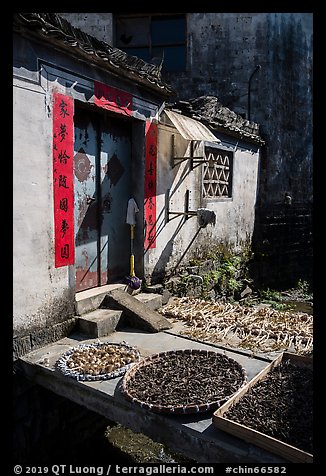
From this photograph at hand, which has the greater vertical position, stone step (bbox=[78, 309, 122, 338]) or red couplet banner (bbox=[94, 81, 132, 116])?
red couplet banner (bbox=[94, 81, 132, 116])

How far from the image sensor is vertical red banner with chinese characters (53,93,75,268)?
5.39 meters

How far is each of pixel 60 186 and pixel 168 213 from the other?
3.08 metres

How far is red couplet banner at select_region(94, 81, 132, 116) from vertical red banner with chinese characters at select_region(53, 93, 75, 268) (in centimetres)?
60

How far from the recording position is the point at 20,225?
16.1 ft

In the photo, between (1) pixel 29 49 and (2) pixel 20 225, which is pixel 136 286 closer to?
(2) pixel 20 225

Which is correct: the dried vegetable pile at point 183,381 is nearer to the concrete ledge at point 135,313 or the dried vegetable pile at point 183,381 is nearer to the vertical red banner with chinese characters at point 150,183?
the concrete ledge at point 135,313

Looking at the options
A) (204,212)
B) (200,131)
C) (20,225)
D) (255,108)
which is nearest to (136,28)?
(255,108)

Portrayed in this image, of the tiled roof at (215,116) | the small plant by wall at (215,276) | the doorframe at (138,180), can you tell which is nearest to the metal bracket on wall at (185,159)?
the tiled roof at (215,116)

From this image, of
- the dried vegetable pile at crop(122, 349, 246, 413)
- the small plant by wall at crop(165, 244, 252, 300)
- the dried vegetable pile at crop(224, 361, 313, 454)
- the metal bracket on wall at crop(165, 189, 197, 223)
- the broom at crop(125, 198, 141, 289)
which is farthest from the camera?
the small plant by wall at crop(165, 244, 252, 300)

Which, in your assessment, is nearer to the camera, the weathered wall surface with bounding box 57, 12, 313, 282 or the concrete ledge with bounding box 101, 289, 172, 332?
the concrete ledge with bounding box 101, 289, 172, 332

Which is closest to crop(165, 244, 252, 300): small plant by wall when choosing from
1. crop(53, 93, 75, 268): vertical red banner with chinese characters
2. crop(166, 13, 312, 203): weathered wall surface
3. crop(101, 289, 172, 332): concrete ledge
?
crop(101, 289, 172, 332): concrete ledge

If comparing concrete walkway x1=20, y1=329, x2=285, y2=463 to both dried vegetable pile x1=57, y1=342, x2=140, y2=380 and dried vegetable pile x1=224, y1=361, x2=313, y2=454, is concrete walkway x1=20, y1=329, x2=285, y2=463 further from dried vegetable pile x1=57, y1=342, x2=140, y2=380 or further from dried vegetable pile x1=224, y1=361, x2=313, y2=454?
dried vegetable pile x1=224, y1=361, x2=313, y2=454

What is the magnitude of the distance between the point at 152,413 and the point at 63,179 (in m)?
3.29

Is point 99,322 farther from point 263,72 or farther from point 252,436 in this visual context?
point 263,72
